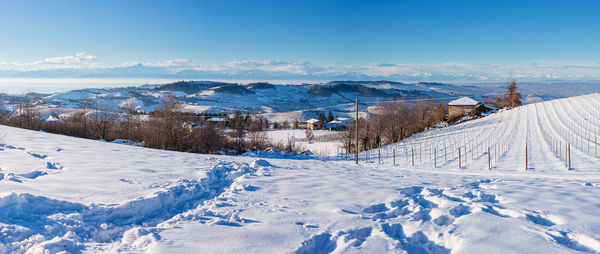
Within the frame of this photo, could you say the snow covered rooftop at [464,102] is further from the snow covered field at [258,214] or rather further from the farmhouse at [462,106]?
the snow covered field at [258,214]

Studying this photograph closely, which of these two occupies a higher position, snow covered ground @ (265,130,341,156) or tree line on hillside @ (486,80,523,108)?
tree line on hillside @ (486,80,523,108)

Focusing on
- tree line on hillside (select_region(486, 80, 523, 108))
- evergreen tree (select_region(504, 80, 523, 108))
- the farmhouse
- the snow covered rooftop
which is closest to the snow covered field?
the farmhouse

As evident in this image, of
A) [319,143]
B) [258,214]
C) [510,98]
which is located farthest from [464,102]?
[258,214]

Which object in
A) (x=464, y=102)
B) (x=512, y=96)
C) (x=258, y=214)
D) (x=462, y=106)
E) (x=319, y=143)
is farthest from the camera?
(x=512, y=96)

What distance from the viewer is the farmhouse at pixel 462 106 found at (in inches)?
2662

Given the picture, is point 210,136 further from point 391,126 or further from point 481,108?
point 481,108

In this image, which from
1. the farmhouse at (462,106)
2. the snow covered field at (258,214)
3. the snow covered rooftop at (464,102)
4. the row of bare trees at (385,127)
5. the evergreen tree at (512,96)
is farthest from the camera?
the evergreen tree at (512,96)

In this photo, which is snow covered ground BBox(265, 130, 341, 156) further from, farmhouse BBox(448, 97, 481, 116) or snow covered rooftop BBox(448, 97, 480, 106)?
snow covered rooftop BBox(448, 97, 480, 106)

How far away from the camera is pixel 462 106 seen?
68750 mm

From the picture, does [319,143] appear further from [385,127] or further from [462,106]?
[462,106]

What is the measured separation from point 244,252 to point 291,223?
1115mm

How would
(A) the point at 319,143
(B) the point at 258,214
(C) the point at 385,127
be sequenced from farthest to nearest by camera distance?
(A) the point at 319,143 < (C) the point at 385,127 < (B) the point at 258,214

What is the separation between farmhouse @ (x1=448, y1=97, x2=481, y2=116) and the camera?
67.6 meters

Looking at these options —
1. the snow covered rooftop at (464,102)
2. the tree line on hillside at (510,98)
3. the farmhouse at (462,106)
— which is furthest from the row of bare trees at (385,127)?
the tree line on hillside at (510,98)
